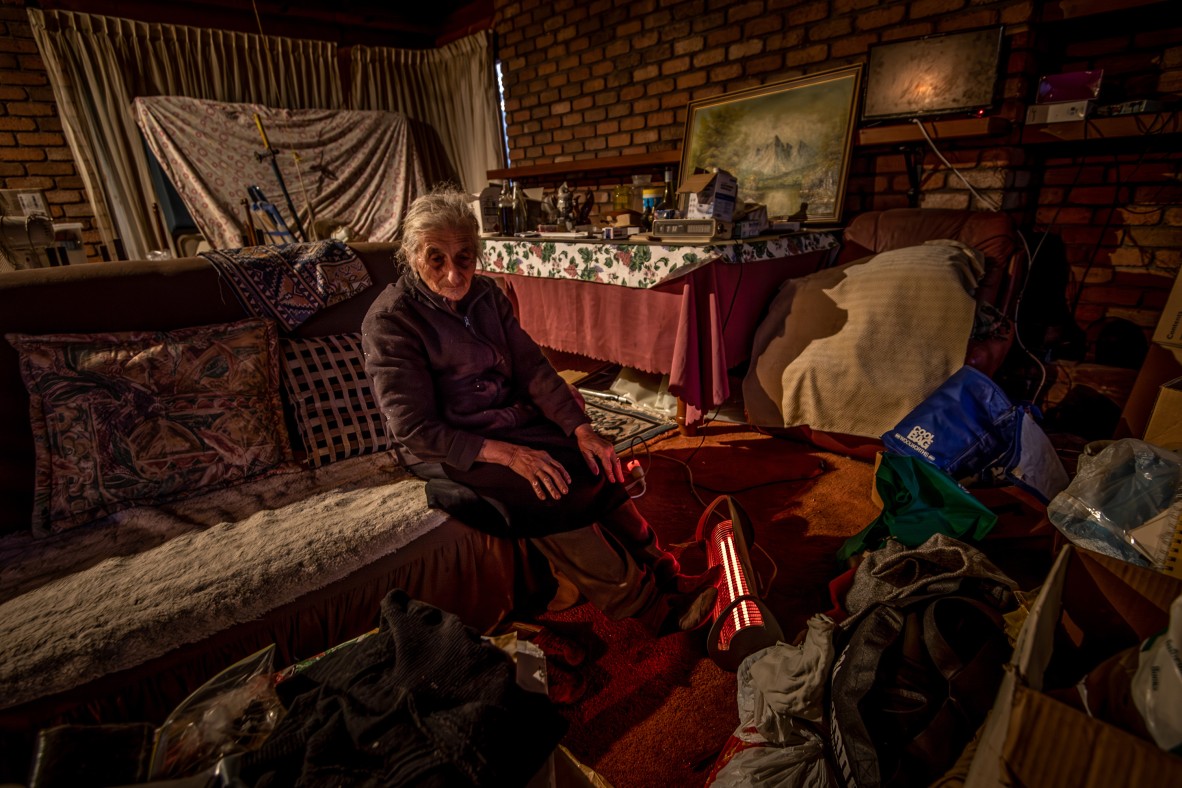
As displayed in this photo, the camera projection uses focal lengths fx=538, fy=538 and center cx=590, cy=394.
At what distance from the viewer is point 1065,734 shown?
1.81 ft

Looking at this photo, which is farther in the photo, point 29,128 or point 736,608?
point 29,128

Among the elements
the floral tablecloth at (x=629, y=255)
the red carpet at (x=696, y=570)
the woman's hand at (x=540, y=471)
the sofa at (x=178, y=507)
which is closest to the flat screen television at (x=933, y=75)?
the floral tablecloth at (x=629, y=255)

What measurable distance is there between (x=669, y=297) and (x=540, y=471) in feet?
3.96

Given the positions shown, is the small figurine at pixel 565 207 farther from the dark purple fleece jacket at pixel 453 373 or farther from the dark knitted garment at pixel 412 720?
the dark knitted garment at pixel 412 720

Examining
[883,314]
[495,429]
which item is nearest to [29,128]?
[495,429]

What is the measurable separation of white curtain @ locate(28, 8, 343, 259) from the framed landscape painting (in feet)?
13.6

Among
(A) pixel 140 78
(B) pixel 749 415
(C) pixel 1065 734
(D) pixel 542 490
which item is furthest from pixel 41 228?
(A) pixel 140 78

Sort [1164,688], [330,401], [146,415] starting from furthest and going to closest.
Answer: [330,401], [146,415], [1164,688]

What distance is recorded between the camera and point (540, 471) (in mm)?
1269

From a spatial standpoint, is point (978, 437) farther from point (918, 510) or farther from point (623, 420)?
point (623, 420)

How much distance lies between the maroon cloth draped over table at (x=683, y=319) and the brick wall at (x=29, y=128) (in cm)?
400

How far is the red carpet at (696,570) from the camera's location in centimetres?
111

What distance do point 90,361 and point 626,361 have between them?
1.83 meters

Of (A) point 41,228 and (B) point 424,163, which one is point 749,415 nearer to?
(A) point 41,228
